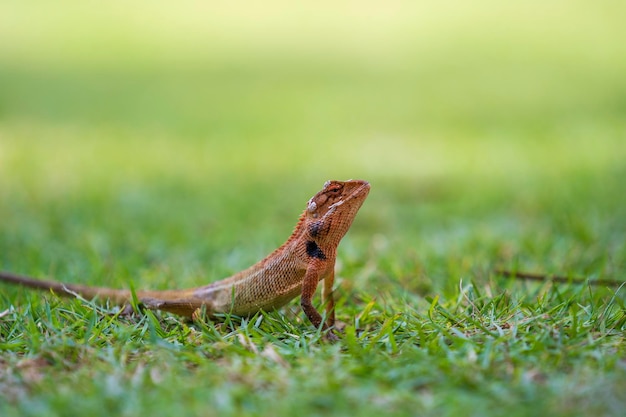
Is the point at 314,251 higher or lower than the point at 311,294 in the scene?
higher

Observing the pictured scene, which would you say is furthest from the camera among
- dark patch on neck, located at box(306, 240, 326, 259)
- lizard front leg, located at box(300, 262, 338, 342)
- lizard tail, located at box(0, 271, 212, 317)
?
lizard tail, located at box(0, 271, 212, 317)

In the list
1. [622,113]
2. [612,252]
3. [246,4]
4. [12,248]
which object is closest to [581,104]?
[622,113]

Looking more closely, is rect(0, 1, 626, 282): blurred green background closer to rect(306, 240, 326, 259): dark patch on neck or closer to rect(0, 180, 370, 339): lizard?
rect(0, 180, 370, 339): lizard

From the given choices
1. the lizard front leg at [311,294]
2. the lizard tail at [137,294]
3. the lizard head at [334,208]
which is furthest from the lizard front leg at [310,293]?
the lizard tail at [137,294]

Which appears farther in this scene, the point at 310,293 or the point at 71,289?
the point at 71,289

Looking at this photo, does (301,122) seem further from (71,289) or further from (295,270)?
(295,270)

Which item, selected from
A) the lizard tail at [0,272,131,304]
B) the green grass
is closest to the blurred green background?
the green grass

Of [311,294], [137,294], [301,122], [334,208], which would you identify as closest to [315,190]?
[137,294]
